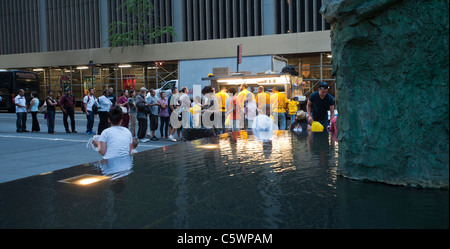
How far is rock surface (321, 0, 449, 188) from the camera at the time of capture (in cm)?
282

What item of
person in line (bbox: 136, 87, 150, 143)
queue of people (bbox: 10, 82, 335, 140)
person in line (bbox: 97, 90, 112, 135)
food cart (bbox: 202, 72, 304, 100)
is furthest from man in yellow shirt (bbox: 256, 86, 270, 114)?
person in line (bbox: 97, 90, 112, 135)

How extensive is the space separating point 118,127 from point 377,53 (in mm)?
3232

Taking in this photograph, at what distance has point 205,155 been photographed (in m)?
5.00

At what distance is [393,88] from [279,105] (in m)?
8.47

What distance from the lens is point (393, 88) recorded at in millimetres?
3082

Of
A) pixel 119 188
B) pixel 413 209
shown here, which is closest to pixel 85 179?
pixel 119 188

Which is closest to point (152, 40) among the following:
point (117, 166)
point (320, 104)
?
point (320, 104)

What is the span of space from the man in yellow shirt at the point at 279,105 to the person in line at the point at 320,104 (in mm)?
3157

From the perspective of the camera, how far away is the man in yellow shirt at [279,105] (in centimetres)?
1141

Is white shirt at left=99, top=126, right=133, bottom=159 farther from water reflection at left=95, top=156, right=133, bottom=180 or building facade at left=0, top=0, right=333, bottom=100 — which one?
building facade at left=0, top=0, right=333, bottom=100

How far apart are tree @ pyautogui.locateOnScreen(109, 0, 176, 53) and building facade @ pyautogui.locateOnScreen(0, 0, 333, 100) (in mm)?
403

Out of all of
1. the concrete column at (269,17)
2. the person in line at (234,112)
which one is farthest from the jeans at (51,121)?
the concrete column at (269,17)

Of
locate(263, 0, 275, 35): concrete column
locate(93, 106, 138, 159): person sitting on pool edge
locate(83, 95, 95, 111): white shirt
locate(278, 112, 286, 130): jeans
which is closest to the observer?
locate(93, 106, 138, 159): person sitting on pool edge

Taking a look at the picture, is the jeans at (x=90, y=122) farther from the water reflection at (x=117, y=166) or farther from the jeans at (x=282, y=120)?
the water reflection at (x=117, y=166)
